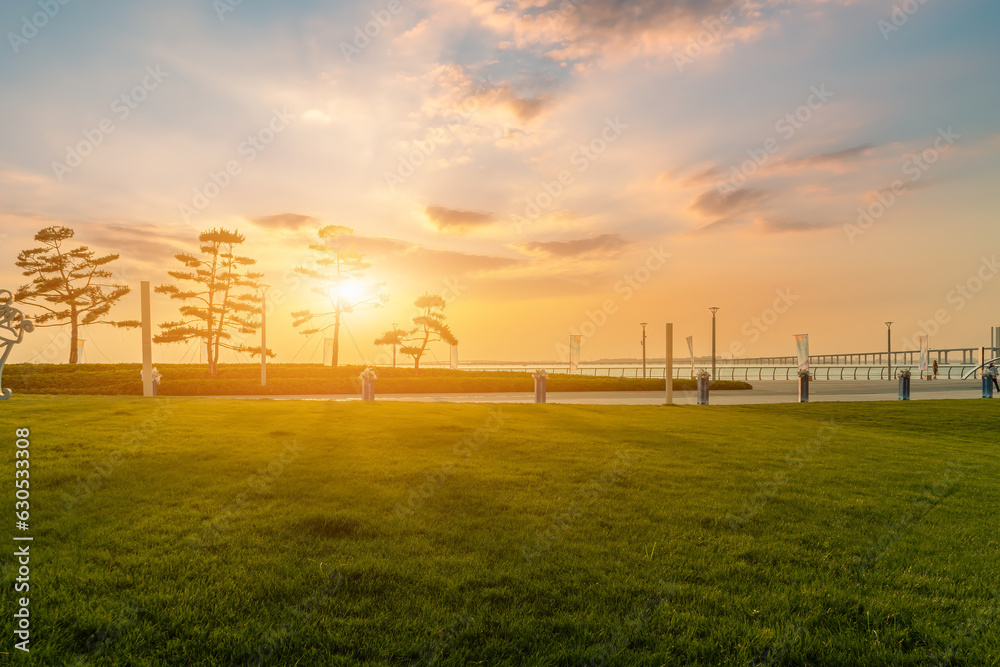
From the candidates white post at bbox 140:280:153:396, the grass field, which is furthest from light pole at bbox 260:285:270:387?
white post at bbox 140:280:153:396

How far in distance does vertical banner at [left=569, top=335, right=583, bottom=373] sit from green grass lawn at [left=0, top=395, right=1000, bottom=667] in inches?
1112

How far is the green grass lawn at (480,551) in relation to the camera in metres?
4.18

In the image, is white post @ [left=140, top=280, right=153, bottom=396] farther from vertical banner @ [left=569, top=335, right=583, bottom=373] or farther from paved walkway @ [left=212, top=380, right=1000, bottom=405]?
vertical banner @ [left=569, top=335, right=583, bottom=373]

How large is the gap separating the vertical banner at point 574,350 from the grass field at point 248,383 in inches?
159

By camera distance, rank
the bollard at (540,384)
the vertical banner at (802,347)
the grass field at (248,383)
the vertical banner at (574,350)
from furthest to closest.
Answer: the vertical banner at (574,350)
the vertical banner at (802,347)
the grass field at (248,383)
the bollard at (540,384)

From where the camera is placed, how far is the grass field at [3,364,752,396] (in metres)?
28.2

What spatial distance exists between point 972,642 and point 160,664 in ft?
19.6

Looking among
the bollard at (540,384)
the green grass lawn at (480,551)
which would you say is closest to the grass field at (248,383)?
the bollard at (540,384)

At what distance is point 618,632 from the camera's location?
437 cm

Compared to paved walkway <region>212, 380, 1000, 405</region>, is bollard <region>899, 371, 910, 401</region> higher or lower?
higher

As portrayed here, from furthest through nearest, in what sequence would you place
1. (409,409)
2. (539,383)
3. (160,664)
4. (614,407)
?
(539,383) < (614,407) < (409,409) < (160,664)

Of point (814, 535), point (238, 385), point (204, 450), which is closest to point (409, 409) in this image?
point (204, 450)

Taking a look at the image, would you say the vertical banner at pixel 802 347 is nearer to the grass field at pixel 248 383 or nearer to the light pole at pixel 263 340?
the grass field at pixel 248 383

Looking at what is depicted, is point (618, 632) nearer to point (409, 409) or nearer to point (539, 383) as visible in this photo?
point (409, 409)
